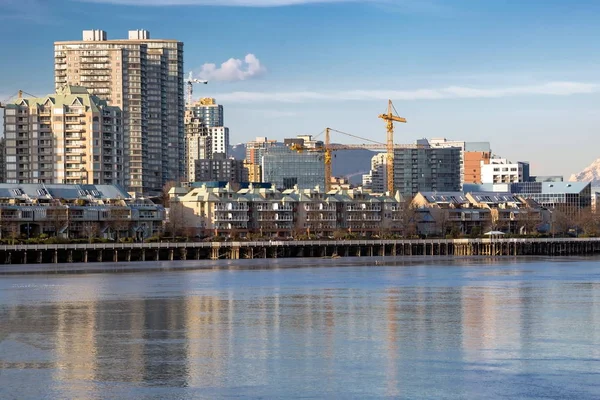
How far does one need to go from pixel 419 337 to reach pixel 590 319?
11552 millimetres

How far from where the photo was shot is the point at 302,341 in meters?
51.1

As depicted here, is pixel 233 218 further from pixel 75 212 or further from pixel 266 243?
pixel 266 243

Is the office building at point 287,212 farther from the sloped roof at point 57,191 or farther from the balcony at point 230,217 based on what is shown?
the sloped roof at point 57,191

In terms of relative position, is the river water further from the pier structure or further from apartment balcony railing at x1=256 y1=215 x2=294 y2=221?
apartment balcony railing at x1=256 y1=215 x2=294 y2=221

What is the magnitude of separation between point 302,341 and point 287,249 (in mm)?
100703

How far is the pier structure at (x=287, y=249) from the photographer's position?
13325 cm

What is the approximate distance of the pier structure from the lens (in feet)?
437

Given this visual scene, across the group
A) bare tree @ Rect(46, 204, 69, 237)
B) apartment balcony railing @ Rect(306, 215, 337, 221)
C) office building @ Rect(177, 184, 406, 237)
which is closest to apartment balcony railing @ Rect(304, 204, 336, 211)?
office building @ Rect(177, 184, 406, 237)

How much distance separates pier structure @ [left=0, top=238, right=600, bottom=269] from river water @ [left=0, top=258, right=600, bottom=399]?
46.3m

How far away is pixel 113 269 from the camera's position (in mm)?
116188

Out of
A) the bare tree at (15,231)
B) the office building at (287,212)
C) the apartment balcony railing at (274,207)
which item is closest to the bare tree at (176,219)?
the office building at (287,212)

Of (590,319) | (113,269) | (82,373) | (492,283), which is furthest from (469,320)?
(113,269)

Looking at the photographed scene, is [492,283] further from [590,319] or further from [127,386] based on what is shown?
[127,386]

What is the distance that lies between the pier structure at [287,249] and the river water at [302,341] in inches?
1823
